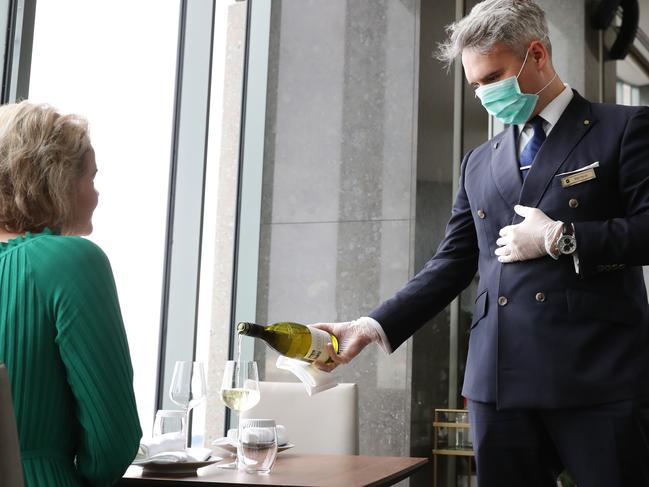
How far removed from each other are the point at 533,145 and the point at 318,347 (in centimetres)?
65

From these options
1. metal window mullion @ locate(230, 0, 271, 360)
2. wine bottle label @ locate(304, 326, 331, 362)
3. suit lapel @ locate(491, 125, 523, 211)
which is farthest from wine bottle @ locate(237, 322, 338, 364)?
metal window mullion @ locate(230, 0, 271, 360)

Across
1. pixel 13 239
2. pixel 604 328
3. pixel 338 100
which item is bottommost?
pixel 604 328

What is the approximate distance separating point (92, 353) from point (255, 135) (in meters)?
2.63

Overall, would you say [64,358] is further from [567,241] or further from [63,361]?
[567,241]

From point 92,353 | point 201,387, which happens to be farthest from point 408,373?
point 92,353

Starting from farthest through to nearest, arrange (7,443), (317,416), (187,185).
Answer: (187,185), (317,416), (7,443)

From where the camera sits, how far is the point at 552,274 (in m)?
A: 1.62

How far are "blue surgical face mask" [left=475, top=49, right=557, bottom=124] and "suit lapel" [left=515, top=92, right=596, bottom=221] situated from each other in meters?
0.09

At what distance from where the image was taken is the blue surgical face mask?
178 centimetres

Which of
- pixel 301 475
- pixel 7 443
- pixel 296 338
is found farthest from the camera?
pixel 296 338

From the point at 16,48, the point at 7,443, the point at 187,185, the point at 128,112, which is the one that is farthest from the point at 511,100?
the point at 187,185

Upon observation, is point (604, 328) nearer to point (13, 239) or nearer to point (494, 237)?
point (494, 237)

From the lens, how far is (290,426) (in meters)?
2.69

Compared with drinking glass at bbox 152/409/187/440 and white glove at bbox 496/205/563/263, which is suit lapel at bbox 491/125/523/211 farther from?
drinking glass at bbox 152/409/187/440
